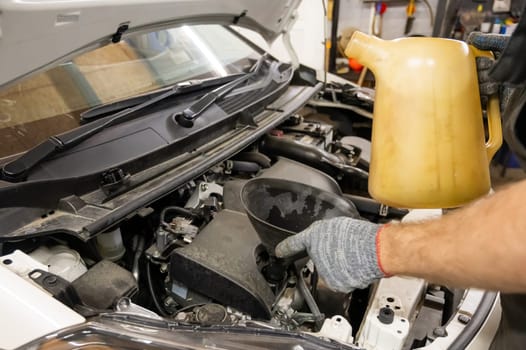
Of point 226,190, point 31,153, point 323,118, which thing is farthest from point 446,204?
point 323,118

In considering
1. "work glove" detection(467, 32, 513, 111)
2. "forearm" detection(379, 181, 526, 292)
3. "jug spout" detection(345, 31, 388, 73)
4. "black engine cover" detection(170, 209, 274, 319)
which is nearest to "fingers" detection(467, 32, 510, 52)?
"work glove" detection(467, 32, 513, 111)

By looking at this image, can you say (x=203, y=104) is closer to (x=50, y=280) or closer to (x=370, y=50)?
(x=370, y=50)

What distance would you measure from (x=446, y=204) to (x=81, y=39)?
93 centimetres

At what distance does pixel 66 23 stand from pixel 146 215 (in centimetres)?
52

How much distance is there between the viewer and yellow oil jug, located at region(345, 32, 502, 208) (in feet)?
2.68

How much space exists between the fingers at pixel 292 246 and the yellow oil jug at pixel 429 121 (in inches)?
9.1

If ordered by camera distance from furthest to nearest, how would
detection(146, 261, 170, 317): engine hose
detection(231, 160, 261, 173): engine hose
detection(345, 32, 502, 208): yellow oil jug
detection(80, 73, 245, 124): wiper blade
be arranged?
detection(231, 160, 261, 173): engine hose < detection(80, 73, 245, 124): wiper blade < detection(146, 261, 170, 317): engine hose < detection(345, 32, 502, 208): yellow oil jug

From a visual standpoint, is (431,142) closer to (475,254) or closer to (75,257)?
(475,254)

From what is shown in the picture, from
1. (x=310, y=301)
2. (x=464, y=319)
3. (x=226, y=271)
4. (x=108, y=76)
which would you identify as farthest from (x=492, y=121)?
(x=108, y=76)

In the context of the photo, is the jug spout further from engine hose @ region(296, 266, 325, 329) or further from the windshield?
the windshield

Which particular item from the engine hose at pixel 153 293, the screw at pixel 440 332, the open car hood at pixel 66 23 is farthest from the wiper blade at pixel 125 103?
the screw at pixel 440 332

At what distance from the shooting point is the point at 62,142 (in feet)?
3.21

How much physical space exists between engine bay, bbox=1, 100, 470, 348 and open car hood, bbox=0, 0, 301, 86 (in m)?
0.40

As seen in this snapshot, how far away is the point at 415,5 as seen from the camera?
151 inches
